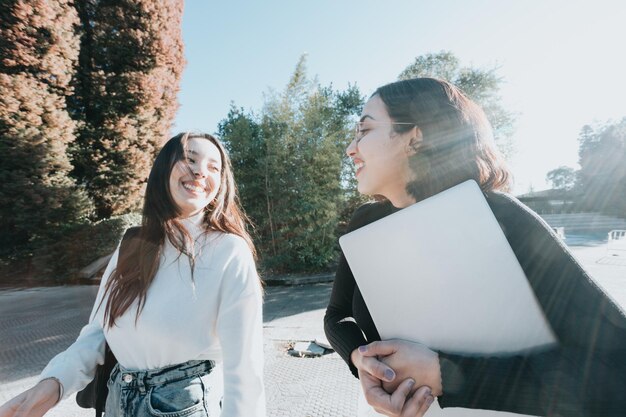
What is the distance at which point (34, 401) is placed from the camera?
1121mm

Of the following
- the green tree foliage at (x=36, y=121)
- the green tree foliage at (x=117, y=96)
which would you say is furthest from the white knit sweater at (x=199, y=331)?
the green tree foliage at (x=117, y=96)

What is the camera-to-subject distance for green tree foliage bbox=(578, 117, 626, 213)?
28531 mm

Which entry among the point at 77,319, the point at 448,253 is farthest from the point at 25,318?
the point at 448,253

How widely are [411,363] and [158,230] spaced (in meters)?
1.22

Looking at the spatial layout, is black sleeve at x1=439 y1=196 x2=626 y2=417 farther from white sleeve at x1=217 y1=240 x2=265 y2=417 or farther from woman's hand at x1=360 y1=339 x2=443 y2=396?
white sleeve at x1=217 y1=240 x2=265 y2=417

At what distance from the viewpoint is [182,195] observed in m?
1.49

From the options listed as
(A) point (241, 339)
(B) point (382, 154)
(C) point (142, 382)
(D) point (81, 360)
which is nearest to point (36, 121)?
(D) point (81, 360)

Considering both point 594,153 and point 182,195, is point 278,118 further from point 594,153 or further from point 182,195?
point 594,153

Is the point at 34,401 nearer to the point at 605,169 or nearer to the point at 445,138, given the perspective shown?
the point at 445,138

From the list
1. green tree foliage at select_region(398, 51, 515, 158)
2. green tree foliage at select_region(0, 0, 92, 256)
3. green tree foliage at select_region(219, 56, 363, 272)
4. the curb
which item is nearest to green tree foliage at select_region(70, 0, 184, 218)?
green tree foliage at select_region(0, 0, 92, 256)

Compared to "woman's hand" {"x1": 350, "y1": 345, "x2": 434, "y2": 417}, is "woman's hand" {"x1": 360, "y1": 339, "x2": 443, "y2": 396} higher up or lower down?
higher up

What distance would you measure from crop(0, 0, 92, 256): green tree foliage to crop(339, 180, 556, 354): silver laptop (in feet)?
A: 34.2

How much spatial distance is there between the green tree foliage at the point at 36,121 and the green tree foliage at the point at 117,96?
0.72 m

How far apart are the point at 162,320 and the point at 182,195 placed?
22.4 inches
